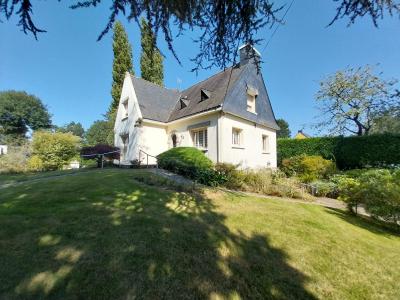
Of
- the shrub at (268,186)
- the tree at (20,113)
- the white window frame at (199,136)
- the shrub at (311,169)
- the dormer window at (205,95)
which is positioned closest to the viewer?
the shrub at (268,186)

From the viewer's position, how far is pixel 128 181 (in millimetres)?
7238

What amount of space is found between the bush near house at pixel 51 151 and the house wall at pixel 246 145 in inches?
492

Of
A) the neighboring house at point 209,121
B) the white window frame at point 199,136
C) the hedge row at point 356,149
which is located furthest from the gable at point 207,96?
the hedge row at point 356,149

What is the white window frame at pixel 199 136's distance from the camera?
43.4ft

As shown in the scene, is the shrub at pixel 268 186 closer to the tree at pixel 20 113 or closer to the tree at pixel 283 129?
the tree at pixel 20 113

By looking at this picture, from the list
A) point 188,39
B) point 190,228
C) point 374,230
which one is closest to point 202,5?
point 188,39

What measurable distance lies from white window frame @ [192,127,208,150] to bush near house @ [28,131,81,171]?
10.3m

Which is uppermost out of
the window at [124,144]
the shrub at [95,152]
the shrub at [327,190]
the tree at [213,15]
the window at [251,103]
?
the window at [251,103]

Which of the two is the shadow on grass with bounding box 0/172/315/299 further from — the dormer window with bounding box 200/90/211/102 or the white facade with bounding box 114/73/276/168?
the dormer window with bounding box 200/90/211/102

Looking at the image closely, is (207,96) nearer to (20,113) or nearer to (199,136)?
(199,136)

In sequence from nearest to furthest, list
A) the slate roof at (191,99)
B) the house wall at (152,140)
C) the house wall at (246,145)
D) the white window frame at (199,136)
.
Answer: the house wall at (246,145) < the slate roof at (191,99) < the white window frame at (199,136) < the house wall at (152,140)

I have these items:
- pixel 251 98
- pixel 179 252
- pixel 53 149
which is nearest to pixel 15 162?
pixel 53 149

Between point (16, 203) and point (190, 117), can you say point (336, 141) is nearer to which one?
point (190, 117)

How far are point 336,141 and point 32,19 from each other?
18.8 m
